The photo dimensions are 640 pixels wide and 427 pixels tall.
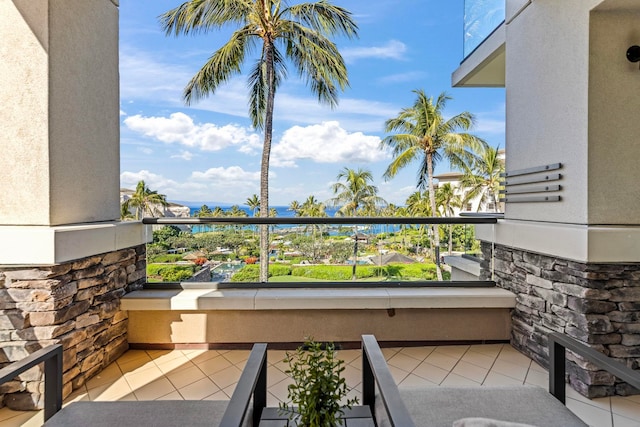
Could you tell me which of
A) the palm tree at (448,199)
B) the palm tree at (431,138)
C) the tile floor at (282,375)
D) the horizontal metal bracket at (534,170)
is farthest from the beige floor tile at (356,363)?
the palm tree at (448,199)

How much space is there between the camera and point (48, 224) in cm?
220

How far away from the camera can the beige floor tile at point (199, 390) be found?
2309 millimetres

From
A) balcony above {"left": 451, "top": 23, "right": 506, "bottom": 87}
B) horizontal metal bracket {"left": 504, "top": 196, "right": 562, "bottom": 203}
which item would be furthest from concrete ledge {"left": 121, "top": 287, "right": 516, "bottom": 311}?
balcony above {"left": 451, "top": 23, "right": 506, "bottom": 87}

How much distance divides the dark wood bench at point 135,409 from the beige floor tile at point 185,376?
919mm

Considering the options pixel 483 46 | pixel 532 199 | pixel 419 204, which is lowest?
pixel 532 199

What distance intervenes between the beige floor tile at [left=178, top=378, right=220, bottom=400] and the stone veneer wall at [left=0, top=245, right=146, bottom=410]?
2.42 ft

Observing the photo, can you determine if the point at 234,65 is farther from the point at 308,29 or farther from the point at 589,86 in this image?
the point at 589,86

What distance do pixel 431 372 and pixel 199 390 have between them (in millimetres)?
1711

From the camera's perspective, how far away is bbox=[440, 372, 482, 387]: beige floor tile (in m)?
2.43

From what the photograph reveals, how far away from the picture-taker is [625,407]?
2.14 metres

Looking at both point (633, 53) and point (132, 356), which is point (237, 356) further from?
point (633, 53)

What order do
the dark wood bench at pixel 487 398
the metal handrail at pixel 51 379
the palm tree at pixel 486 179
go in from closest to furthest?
1. the dark wood bench at pixel 487 398
2. the metal handrail at pixel 51 379
3. the palm tree at pixel 486 179

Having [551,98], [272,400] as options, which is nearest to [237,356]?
[272,400]

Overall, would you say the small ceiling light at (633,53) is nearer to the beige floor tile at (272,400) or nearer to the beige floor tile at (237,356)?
the beige floor tile at (272,400)
